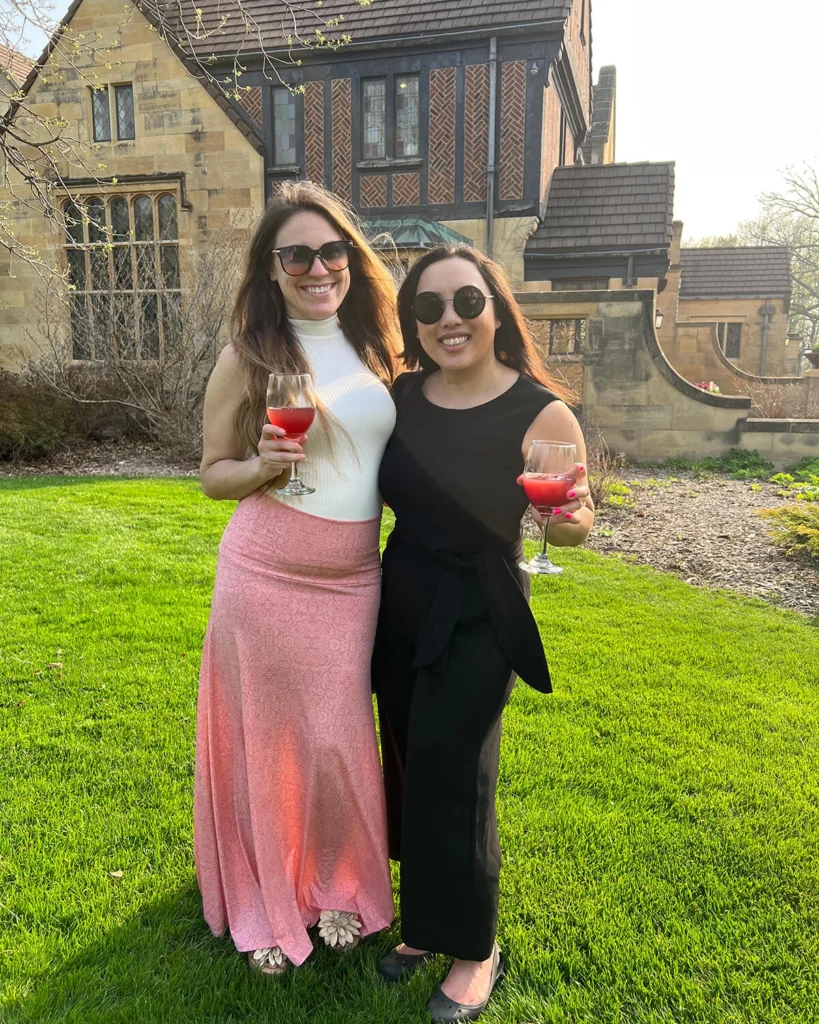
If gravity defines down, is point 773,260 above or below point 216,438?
above

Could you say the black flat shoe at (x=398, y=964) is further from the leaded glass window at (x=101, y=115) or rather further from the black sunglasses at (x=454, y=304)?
the leaded glass window at (x=101, y=115)

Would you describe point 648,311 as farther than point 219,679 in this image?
Yes

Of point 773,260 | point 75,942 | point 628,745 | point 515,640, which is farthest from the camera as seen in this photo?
point 773,260

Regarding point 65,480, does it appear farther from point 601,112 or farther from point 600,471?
point 601,112

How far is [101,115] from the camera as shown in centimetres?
1566

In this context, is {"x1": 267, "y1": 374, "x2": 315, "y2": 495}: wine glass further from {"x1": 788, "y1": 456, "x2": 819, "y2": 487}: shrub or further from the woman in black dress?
{"x1": 788, "y1": 456, "x2": 819, "y2": 487}: shrub

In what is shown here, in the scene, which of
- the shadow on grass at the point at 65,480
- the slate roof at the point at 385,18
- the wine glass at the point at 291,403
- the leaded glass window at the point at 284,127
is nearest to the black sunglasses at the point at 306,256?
the wine glass at the point at 291,403

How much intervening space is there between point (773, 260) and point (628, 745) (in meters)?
29.9

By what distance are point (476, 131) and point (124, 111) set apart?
24.0 ft

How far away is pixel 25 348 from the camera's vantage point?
16.3m

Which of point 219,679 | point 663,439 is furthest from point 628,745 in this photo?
point 663,439

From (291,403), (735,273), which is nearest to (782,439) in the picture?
(291,403)

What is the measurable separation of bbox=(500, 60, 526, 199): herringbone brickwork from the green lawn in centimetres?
1077

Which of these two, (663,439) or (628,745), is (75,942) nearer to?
(628,745)
